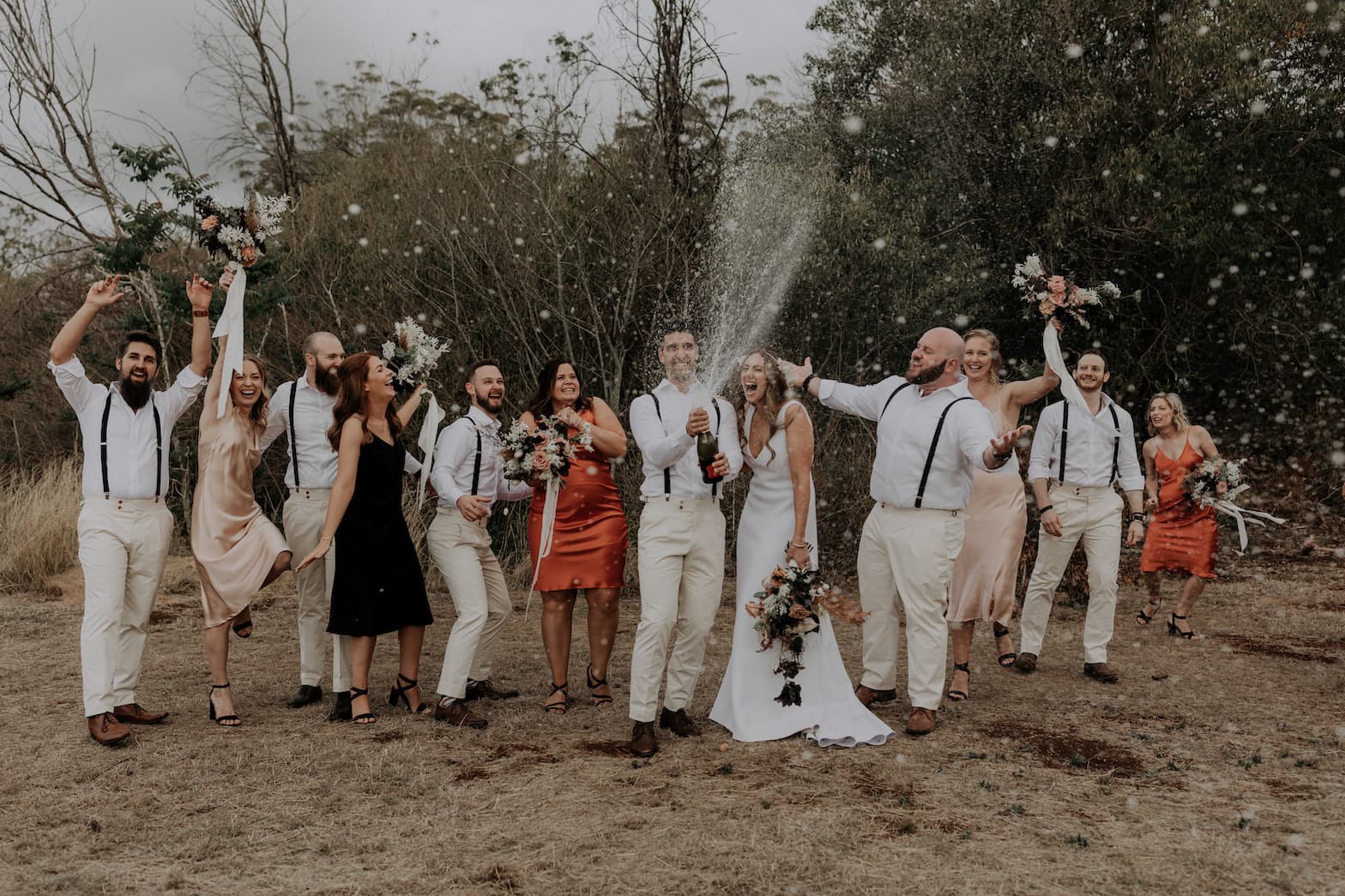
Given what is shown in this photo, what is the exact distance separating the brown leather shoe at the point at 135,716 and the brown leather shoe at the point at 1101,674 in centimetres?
579

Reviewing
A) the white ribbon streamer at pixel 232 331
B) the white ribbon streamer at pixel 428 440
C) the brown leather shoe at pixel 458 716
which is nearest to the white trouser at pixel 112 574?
the white ribbon streamer at pixel 232 331

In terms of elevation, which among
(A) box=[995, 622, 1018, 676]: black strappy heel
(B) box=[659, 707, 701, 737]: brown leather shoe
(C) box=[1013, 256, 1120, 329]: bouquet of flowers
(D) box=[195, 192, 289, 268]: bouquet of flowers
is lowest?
(B) box=[659, 707, 701, 737]: brown leather shoe

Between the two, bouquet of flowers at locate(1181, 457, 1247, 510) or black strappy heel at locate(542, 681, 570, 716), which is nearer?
black strappy heel at locate(542, 681, 570, 716)

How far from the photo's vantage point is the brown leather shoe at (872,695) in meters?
6.50

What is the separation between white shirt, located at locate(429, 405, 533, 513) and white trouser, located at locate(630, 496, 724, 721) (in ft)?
3.46

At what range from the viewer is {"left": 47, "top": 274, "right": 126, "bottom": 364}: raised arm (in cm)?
558

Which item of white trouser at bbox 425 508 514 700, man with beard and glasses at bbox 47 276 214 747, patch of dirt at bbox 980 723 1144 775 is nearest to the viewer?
patch of dirt at bbox 980 723 1144 775

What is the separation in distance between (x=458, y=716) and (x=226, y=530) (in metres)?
1.63

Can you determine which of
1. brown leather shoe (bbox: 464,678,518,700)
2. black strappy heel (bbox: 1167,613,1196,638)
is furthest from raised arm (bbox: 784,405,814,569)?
black strappy heel (bbox: 1167,613,1196,638)

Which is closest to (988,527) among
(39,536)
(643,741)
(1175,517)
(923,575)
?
(923,575)

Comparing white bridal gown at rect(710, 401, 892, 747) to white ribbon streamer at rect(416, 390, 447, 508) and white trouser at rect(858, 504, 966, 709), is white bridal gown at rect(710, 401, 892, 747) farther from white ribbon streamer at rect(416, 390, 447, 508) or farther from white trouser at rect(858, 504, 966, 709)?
white ribbon streamer at rect(416, 390, 447, 508)

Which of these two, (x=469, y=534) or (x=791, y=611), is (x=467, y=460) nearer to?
(x=469, y=534)

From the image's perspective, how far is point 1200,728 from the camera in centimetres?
616

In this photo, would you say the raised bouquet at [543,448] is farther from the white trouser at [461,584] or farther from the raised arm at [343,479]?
the raised arm at [343,479]
